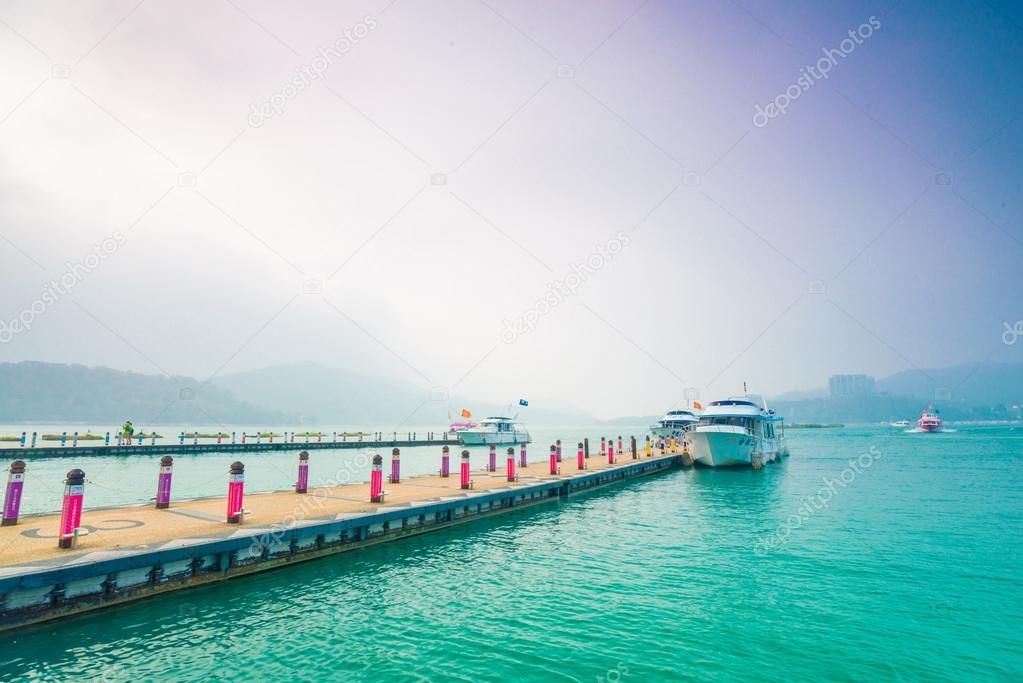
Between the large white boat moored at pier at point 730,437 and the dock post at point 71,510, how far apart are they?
4254 centimetres

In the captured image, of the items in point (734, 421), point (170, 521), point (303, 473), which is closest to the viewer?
point (170, 521)

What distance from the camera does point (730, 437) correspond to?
4366cm

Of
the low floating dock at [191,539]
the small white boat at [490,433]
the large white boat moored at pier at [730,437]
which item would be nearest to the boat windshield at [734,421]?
the large white boat moored at pier at [730,437]

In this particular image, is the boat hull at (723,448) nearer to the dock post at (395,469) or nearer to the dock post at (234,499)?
the dock post at (395,469)

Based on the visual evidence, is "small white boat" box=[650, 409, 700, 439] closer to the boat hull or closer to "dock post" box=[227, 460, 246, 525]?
the boat hull

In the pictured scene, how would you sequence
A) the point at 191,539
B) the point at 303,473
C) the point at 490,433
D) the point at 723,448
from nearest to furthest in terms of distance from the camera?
1. the point at 191,539
2. the point at 303,473
3. the point at 723,448
4. the point at 490,433

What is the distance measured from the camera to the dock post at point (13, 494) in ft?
40.2

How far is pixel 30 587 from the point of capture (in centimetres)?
929

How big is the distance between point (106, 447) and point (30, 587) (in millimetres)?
51251

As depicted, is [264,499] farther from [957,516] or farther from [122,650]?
[957,516]

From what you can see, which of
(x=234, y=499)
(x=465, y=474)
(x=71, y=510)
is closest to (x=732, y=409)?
(x=465, y=474)

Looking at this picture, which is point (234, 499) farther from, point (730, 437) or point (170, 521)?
point (730, 437)

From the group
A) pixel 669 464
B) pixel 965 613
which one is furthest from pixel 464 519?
pixel 669 464

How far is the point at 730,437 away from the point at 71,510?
1719 inches
